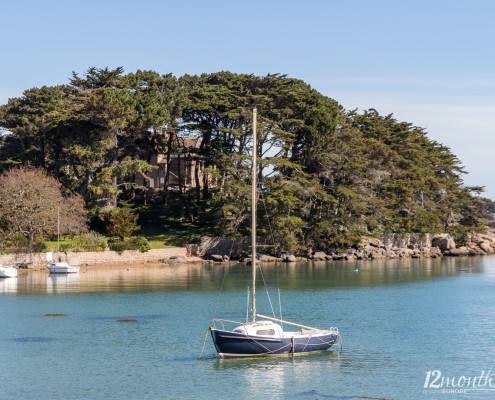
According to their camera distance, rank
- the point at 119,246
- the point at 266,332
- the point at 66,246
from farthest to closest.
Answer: the point at 119,246, the point at 66,246, the point at 266,332

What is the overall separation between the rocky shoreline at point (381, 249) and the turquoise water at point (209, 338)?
22.6 m

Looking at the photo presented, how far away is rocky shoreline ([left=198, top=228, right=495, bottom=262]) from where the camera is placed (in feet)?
311

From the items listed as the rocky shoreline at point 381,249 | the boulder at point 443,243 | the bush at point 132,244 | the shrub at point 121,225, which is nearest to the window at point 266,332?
the bush at point 132,244

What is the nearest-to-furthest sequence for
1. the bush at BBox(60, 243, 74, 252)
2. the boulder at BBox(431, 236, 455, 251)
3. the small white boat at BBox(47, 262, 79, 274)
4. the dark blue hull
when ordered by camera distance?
1. the dark blue hull
2. the small white boat at BBox(47, 262, 79, 274)
3. the bush at BBox(60, 243, 74, 252)
4. the boulder at BBox(431, 236, 455, 251)

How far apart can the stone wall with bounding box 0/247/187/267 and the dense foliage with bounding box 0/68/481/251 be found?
8367 mm

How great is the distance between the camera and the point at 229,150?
321 feet

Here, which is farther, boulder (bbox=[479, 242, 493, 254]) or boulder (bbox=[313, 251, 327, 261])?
boulder (bbox=[479, 242, 493, 254])

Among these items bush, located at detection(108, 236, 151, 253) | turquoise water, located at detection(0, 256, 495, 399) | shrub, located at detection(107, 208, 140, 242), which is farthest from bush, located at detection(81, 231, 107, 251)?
turquoise water, located at detection(0, 256, 495, 399)

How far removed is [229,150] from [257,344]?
222 ft

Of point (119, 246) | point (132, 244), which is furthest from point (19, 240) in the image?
point (132, 244)

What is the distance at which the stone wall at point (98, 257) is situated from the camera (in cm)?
7962

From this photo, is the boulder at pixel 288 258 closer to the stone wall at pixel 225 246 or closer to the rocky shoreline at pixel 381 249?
the rocky shoreline at pixel 381 249

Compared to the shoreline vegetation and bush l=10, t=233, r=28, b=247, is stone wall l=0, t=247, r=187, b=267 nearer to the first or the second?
the shoreline vegetation

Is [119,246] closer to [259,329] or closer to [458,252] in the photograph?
[259,329]
